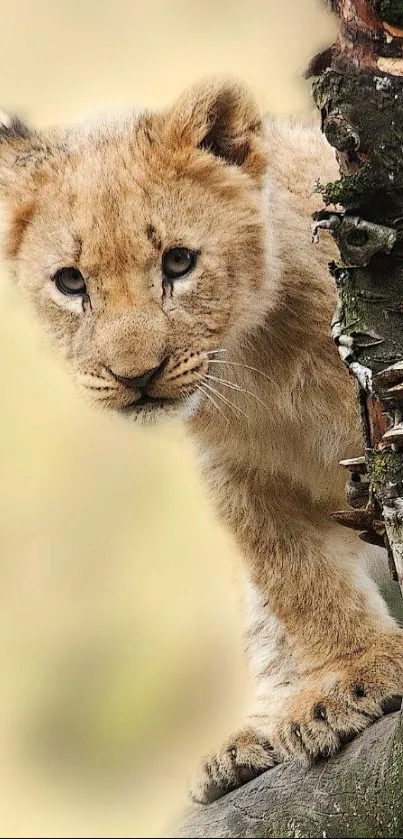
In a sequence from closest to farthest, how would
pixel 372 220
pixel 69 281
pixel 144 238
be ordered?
1. pixel 372 220
2. pixel 144 238
3. pixel 69 281

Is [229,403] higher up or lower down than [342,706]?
higher up

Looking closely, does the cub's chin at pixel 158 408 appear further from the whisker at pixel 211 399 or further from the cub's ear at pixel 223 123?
the cub's ear at pixel 223 123

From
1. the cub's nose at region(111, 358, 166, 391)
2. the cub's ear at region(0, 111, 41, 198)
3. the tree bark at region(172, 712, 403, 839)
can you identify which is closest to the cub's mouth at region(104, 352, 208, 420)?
the cub's nose at region(111, 358, 166, 391)

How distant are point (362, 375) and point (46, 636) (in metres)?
4.77

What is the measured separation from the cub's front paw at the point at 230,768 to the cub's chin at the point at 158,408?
0.87 meters

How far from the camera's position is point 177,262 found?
2.95 m

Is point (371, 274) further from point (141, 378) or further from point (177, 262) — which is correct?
point (177, 262)

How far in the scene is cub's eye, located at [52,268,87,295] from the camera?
299 centimetres

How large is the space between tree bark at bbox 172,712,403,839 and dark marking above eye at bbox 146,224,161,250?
1.22m

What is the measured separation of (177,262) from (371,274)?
1.00 metres

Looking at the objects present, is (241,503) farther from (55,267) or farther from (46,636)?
(46,636)

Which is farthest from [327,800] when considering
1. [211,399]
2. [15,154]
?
[15,154]

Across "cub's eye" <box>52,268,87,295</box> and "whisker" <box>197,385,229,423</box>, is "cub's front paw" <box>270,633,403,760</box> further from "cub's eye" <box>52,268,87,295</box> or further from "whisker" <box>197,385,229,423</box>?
"cub's eye" <box>52,268,87,295</box>

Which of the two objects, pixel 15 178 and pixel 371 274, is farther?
pixel 15 178
